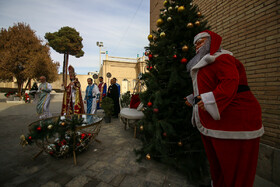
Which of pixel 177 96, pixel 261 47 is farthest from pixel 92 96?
pixel 261 47

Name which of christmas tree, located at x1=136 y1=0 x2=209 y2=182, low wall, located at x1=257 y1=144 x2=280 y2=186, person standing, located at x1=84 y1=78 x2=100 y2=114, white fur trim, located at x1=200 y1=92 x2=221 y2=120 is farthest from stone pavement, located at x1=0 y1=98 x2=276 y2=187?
person standing, located at x1=84 y1=78 x2=100 y2=114

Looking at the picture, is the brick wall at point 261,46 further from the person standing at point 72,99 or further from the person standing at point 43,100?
the person standing at point 43,100

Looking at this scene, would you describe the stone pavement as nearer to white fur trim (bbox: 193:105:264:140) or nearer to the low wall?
the low wall

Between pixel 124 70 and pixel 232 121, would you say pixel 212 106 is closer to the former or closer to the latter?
pixel 232 121

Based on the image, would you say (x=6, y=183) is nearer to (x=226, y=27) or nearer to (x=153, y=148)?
(x=153, y=148)

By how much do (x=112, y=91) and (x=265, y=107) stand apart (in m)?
5.99

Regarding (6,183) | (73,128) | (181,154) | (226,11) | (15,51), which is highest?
(15,51)

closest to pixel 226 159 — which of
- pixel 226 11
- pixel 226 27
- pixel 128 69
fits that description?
pixel 226 27

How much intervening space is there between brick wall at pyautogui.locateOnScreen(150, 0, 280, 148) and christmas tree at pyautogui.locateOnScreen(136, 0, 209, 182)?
1135 millimetres

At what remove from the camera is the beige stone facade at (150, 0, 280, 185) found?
2039 mm

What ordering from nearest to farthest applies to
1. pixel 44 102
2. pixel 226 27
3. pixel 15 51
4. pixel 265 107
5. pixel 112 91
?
pixel 265 107
pixel 226 27
pixel 44 102
pixel 112 91
pixel 15 51

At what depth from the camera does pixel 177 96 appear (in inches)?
83.1

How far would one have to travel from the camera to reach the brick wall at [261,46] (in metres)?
2.06

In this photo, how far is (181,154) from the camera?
→ 2.21m
